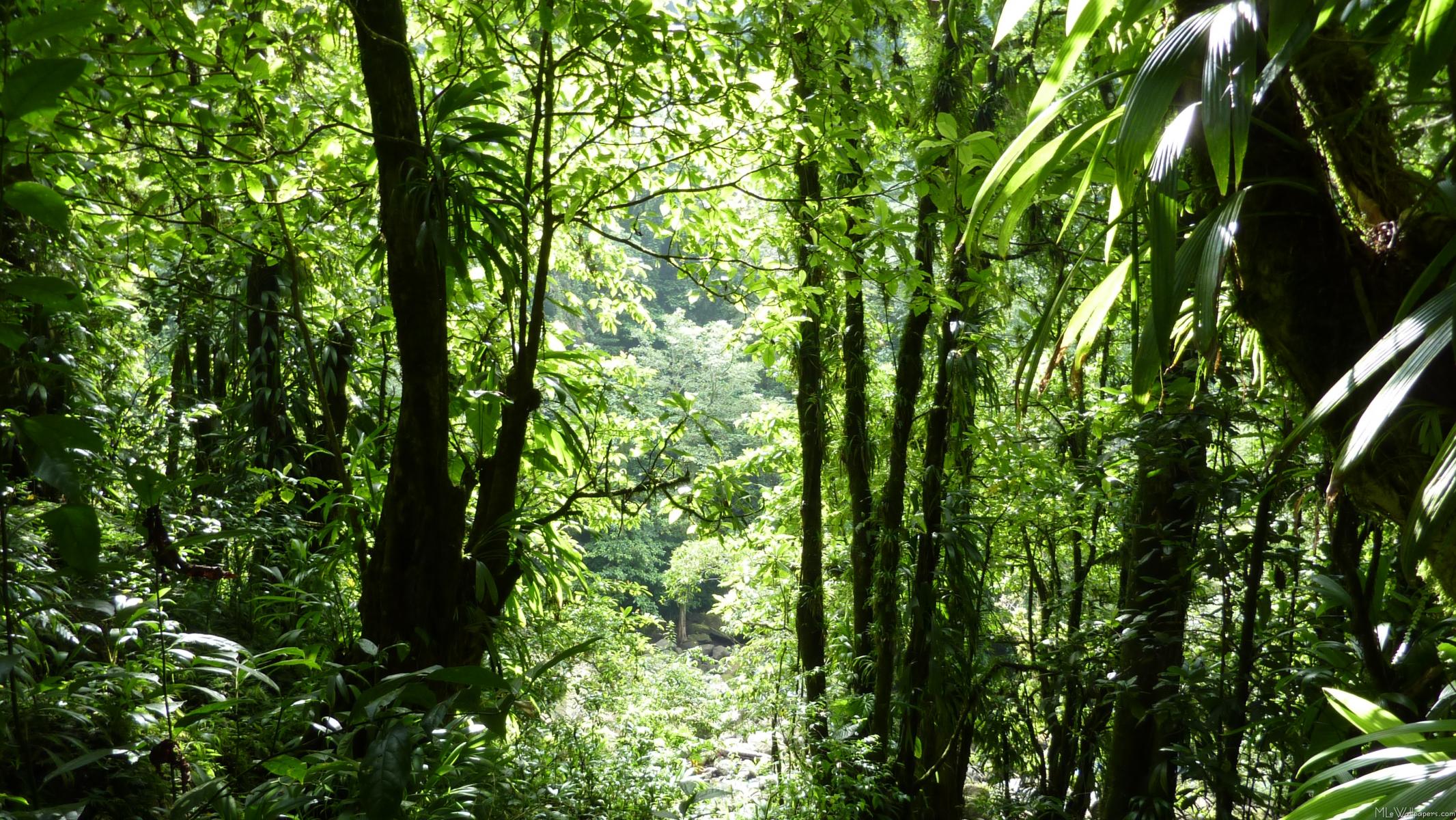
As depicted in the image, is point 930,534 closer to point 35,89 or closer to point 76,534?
point 76,534

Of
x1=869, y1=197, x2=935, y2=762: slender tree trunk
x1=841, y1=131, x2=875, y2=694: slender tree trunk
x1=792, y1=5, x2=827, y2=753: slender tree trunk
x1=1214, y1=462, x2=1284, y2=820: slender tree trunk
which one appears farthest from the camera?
x1=792, y1=5, x2=827, y2=753: slender tree trunk

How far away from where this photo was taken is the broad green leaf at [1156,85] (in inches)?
29.9

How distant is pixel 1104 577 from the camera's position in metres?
5.48

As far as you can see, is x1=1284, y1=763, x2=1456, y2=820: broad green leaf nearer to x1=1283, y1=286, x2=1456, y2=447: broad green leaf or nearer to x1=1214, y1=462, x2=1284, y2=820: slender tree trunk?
x1=1283, y1=286, x2=1456, y2=447: broad green leaf

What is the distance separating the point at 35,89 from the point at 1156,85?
111cm

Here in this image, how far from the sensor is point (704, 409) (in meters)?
2.60

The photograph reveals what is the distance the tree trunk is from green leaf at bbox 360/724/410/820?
29.0 inches

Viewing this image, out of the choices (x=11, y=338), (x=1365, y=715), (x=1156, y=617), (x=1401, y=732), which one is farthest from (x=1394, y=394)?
(x=1156, y=617)

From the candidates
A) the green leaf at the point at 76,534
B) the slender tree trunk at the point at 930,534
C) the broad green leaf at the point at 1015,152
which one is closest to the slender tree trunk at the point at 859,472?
the slender tree trunk at the point at 930,534

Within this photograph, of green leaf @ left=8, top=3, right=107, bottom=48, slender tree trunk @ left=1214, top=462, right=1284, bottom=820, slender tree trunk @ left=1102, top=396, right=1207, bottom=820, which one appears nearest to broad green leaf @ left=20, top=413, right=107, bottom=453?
green leaf @ left=8, top=3, right=107, bottom=48

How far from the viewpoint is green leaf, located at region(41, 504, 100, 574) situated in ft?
2.78

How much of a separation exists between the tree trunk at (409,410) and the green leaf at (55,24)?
2.28 feet

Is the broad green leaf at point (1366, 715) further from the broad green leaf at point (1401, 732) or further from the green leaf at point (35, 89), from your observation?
the green leaf at point (35, 89)

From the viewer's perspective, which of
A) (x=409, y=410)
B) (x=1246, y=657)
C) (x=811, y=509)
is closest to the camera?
(x=409, y=410)
